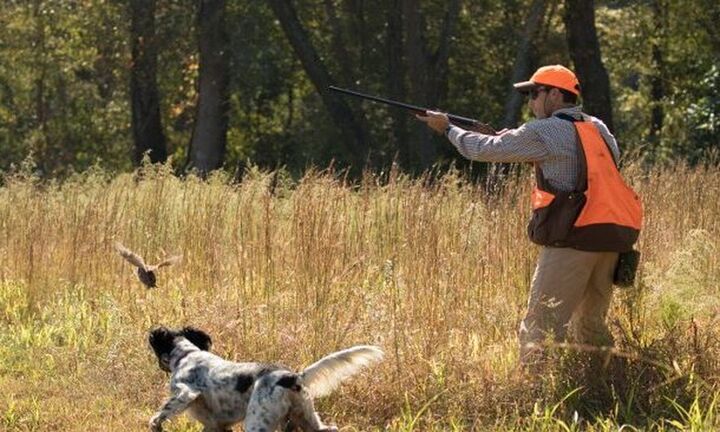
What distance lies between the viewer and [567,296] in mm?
7391

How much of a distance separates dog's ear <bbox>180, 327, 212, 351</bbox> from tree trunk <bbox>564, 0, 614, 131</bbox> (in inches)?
661

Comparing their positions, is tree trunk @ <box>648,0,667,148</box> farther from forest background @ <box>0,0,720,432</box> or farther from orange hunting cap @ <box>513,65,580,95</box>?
orange hunting cap @ <box>513,65,580,95</box>

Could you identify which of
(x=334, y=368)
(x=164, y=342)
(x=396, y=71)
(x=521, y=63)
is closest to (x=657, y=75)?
(x=396, y=71)

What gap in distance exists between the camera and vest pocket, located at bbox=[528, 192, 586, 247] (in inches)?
285

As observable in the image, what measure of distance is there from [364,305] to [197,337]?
4.52ft

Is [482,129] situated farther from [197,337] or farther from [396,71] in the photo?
[396,71]

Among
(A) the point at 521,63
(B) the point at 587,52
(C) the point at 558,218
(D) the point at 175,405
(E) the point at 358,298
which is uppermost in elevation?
(B) the point at 587,52

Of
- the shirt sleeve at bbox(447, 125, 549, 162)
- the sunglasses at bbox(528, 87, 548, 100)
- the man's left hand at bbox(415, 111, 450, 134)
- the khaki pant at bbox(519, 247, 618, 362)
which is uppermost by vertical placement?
the sunglasses at bbox(528, 87, 548, 100)

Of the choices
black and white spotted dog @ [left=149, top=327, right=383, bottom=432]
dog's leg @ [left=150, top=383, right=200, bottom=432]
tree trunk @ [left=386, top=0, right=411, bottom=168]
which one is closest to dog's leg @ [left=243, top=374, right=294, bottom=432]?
black and white spotted dog @ [left=149, top=327, right=383, bottom=432]

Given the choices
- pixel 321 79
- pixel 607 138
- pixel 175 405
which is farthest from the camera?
pixel 321 79

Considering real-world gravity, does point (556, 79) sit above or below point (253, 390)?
above

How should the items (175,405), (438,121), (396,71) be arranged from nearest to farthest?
(175,405), (438,121), (396,71)

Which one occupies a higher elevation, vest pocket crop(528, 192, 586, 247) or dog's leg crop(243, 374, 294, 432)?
vest pocket crop(528, 192, 586, 247)

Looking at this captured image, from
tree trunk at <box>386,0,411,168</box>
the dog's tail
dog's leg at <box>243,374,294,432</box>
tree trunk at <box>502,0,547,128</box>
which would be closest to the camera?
dog's leg at <box>243,374,294,432</box>
